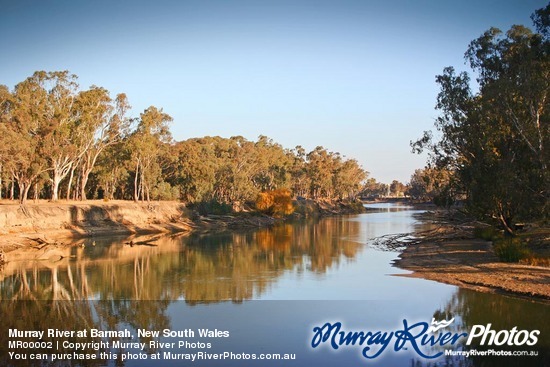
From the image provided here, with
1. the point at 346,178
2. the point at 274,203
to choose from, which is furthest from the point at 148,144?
the point at 346,178

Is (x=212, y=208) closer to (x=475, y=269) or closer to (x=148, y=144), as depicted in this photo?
(x=148, y=144)

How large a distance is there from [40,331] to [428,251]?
28042 mm

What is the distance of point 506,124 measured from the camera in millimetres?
32562

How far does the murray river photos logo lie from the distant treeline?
39.2 metres

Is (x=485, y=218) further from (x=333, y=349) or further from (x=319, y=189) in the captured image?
(x=319, y=189)

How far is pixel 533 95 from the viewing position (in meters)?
28.1

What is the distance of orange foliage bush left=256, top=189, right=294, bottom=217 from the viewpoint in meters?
88.6

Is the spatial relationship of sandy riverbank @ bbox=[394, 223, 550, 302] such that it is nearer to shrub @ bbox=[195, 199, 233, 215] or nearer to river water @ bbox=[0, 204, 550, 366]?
river water @ bbox=[0, 204, 550, 366]

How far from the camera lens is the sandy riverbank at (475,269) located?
22594 millimetres

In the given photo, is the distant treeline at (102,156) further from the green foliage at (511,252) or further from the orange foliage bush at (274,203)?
the green foliage at (511,252)

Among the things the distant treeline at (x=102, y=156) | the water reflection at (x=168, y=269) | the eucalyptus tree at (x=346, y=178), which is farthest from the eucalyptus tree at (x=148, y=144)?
the eucalyptus tree at (x=346, y=178)

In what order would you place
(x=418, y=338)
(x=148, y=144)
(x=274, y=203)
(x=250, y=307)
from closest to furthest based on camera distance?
(x=418, y=338) < (x=250, y=307) < (x=148, y=144) < (x=274, y=203)

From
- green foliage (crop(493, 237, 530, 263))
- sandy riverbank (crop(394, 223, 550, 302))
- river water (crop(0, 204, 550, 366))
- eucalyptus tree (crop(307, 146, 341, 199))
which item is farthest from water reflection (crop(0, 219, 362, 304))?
eucalyptus tree (crop(307, 146, 341, 199))

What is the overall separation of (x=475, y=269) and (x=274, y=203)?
62.9 m
